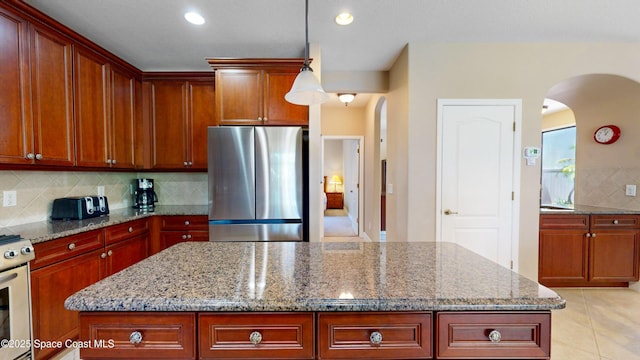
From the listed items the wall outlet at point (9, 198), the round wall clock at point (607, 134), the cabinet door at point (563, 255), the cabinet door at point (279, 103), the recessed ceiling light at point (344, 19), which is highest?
the recessed ceiling light at point (344, 19)

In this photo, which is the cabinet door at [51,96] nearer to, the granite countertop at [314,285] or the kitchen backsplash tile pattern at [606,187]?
the granite countertop at [314,285]

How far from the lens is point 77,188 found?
2645 mm

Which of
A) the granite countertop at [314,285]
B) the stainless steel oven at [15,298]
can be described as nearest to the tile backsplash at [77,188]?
the stainless steel oven at [15,298]

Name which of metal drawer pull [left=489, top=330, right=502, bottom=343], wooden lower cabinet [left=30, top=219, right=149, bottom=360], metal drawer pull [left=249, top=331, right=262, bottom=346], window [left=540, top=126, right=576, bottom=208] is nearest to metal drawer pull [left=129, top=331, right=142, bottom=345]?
metal drawer pull [left=249, top=331, right=262, bottom=346]

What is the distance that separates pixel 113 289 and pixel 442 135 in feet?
9.13

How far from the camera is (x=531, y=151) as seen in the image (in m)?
2.72

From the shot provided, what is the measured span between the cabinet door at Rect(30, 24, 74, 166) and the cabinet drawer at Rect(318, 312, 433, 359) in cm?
239

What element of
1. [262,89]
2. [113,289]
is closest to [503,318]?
[113,289]

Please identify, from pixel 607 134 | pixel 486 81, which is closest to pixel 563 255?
pixel 607 134

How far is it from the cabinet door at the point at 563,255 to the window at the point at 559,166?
2229 millimetres

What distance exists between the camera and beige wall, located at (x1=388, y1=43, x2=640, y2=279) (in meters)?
2.71

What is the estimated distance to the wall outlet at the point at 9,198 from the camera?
2024 mm

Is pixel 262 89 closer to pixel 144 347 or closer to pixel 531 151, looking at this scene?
pixel 144 347

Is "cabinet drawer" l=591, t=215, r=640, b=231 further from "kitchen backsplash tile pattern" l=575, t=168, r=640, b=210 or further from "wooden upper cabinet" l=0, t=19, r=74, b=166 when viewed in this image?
"wooden upper cabinet" l=0, t=19, r=74, b=166
